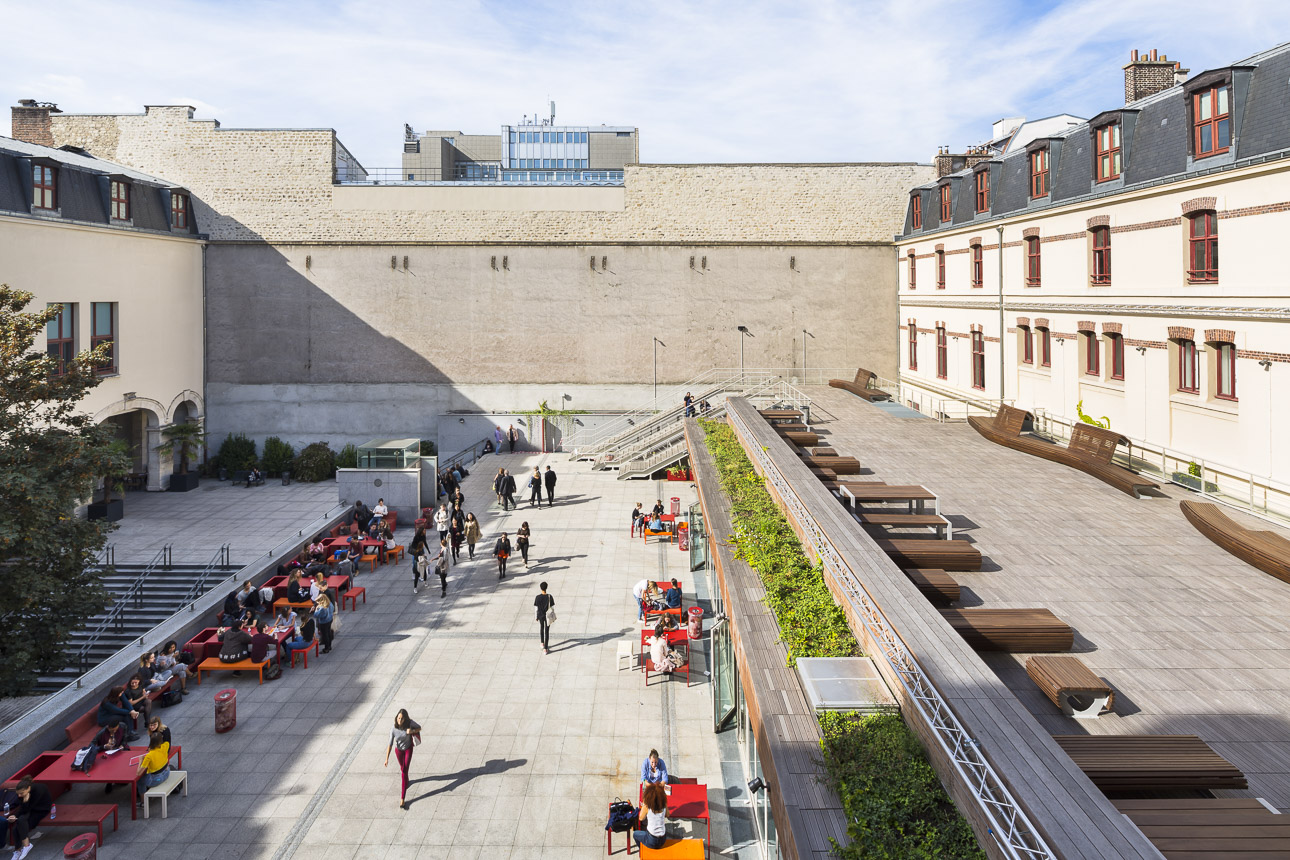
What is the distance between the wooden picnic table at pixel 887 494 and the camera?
44.5ft

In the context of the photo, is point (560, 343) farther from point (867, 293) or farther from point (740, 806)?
point (740, 806)

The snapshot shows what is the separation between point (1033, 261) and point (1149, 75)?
5.19 m

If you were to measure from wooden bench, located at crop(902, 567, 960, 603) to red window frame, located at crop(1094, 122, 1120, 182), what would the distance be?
13526mm

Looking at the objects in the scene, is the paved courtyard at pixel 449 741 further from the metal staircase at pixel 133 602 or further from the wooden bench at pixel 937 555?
the metal staircase at pixel 133 602

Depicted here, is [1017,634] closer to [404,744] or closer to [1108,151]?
[404,744]

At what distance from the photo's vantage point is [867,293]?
36312 mm

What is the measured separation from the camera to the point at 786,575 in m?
11.0

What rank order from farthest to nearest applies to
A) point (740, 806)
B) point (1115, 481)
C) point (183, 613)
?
1. point (183, 613)
2. point (1115, 481)
3. point (740, 806)

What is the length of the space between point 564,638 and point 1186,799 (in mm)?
12059

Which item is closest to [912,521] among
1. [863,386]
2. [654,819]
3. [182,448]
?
[654,819]

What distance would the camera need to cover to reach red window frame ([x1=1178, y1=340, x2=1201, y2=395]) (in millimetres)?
16312

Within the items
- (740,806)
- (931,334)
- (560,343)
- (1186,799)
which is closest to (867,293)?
(931,334)

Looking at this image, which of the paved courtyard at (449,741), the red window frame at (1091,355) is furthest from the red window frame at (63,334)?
the red window frame at (1091,355)

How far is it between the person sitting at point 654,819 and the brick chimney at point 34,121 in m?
41.3
